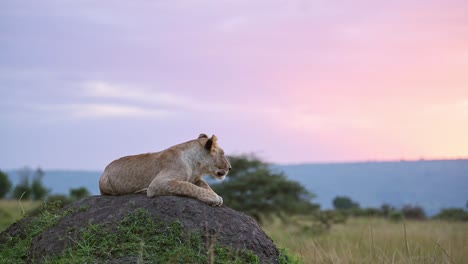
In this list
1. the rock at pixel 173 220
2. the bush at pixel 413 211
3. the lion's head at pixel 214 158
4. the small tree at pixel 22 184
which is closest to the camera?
the rock at pixel 173 220

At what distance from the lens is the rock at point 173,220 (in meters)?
7.48

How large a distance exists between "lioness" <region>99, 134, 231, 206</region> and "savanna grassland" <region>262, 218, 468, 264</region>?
1.95 m

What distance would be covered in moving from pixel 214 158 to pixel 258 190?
18.1 m

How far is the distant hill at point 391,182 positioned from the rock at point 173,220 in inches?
3207

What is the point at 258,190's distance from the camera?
26391 millimetres

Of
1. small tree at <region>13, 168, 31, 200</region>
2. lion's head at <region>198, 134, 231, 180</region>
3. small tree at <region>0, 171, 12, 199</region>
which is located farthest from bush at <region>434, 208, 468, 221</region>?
small tree at <region>0, 171, 12, 199</region>

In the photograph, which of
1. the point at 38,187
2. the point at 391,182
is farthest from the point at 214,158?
the point at 391,182

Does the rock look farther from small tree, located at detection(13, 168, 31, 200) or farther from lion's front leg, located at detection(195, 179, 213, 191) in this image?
small tree, located at detection(13, 168, 31, 200)

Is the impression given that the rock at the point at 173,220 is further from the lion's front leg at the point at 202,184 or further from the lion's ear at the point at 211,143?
the lion's ear at the point at 211,143

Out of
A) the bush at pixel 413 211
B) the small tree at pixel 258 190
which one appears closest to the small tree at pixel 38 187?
the small tree at pixel 258 190

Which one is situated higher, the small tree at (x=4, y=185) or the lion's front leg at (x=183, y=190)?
the lion's front leg at (x=183, y=190)

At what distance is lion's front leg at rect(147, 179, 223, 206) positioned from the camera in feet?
26.1

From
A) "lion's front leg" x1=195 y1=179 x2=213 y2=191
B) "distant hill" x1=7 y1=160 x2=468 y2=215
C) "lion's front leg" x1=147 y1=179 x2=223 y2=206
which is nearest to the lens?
"lion's front leg" x1=147 y1=179 x2=223 y2=206

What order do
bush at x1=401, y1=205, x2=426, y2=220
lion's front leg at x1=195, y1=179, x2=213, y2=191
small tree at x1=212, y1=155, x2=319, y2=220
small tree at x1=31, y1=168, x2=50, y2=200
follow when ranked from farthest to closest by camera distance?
bush at x1=401, y1=205, x2=426, y2=220 < small tree at x1=31, y1=168, x2=50, y2=200 < small tree at x1=212, y1=155, x2=319, y2=220 < lion's front leg at x1=195, y1=179, x2=213, y2=191
